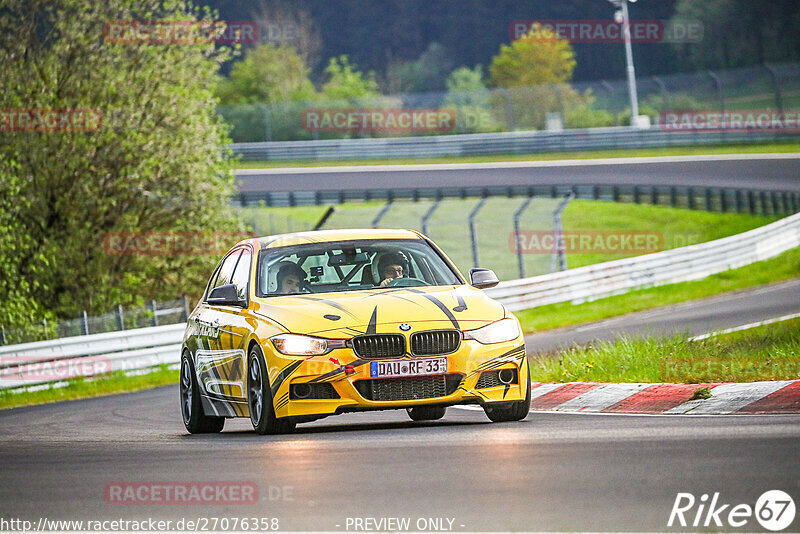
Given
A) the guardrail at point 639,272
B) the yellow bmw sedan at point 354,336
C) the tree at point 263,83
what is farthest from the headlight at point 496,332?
the tree at point 263,83

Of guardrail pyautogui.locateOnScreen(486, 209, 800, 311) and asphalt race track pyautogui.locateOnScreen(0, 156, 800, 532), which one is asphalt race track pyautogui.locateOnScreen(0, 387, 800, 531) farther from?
guardrail pyautogui.locateOnScreen(486, 209, 800, 311)

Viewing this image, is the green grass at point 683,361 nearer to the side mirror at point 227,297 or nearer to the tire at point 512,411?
the tire at point 512,411

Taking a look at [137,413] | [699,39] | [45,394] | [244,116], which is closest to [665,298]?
[45,394]

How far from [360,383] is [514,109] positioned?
56.0 metres

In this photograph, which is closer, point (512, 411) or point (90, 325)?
point (512, 411)

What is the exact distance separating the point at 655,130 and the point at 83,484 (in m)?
48.1

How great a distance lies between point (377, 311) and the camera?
387 inches

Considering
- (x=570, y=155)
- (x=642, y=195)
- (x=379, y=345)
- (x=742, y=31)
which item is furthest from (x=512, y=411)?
(x=742, y=31)

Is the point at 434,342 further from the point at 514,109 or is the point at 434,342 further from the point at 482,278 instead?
the point at 514,109

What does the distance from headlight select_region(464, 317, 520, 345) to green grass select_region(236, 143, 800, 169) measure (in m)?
41.4

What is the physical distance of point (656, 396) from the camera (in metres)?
10.9

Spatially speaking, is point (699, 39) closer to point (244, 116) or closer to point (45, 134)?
point (244, 116)

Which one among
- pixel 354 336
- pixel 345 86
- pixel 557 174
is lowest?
pixel 557 174

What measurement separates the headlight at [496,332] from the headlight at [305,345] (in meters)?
0.96
